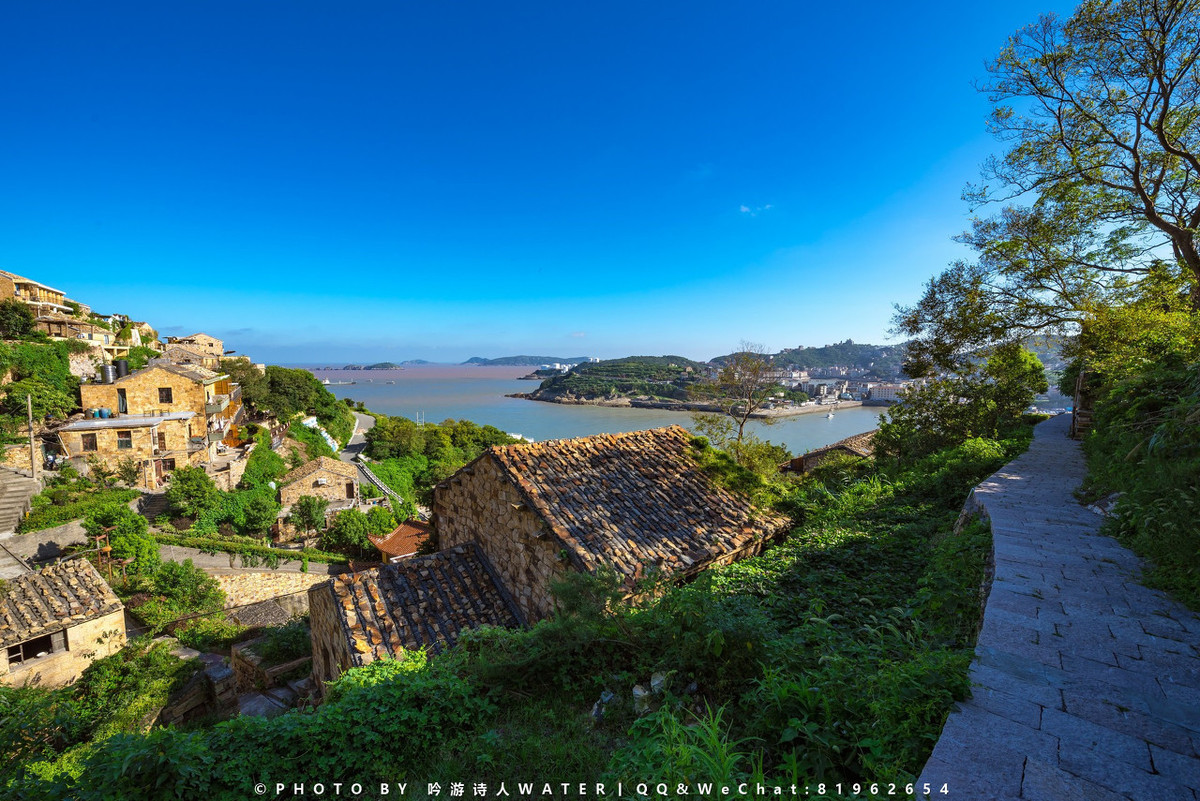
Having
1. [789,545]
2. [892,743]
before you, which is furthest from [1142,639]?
[789,545]

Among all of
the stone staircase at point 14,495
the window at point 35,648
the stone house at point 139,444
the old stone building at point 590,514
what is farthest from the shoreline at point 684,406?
the stone staircase at point 14,495

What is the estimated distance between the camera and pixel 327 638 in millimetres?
6586

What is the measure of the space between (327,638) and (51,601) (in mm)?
12540

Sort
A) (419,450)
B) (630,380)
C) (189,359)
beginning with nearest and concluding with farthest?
1. (189,359)
2. (419,450)
3. (630,380)

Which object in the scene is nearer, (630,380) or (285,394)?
(285,394)

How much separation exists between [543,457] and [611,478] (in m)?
1.23

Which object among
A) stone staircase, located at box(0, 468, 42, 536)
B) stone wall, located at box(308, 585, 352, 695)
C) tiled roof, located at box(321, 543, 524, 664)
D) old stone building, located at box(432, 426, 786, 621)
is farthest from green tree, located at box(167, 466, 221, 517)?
tiled roof, located at box(321, 543, 524, 664)

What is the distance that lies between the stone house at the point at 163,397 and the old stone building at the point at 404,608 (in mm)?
31946

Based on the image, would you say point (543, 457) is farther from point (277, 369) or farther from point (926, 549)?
point (277, 369)

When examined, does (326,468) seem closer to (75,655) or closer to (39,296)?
(75,655)

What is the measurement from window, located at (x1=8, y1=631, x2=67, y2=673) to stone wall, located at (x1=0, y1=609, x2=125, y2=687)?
9 centimetres

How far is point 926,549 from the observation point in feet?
19.2

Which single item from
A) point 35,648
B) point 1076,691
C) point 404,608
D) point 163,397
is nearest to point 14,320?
point 163,397

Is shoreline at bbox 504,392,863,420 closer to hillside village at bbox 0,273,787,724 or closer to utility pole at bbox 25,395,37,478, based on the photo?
hillside village at bbox 0,273,787,724
